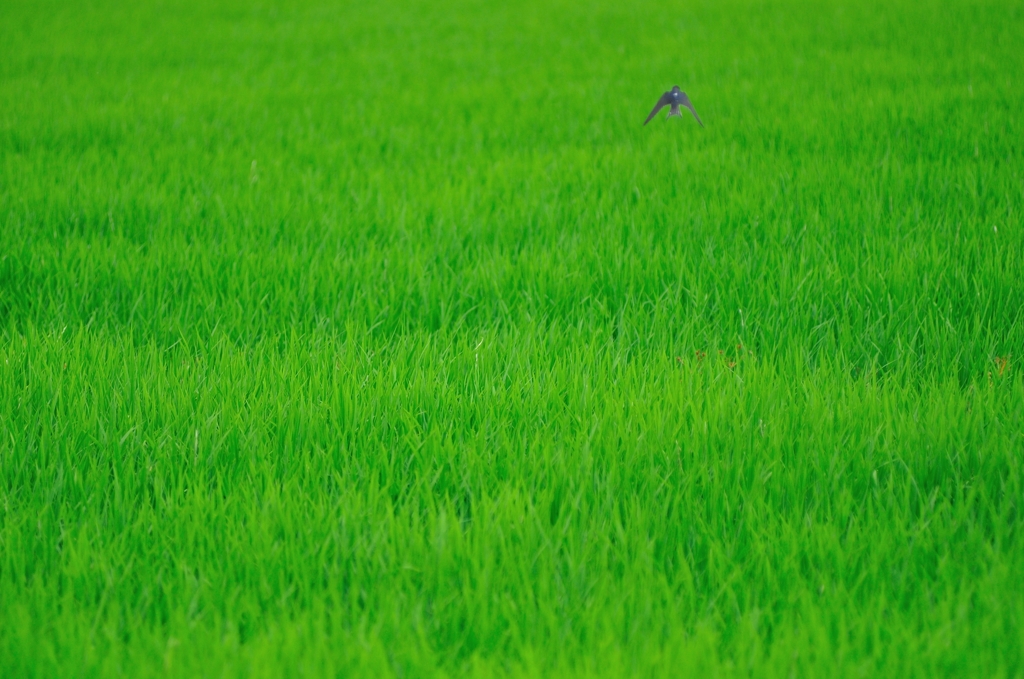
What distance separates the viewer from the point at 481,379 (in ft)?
6.98

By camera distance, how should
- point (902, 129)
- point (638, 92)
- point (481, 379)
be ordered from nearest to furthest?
point (481, 379)
point (902, 129)
point (638, 92)

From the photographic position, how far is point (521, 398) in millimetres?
2016

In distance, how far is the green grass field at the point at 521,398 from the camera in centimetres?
132

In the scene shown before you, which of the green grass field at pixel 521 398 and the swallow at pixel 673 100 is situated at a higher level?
the swallow at pixel 673 100

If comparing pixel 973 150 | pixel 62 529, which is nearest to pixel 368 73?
pixel 973 150

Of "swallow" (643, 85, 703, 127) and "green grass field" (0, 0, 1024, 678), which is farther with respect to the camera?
"swallow" (643, 85, 703, 127)

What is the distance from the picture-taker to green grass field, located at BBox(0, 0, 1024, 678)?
4.33 ft

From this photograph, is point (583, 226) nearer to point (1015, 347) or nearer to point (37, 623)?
point (1015, 347)

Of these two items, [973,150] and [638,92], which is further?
[638,92]

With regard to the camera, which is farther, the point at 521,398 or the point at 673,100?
the point at 673,100

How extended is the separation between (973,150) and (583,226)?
2.41m

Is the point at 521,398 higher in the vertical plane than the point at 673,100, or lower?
lower

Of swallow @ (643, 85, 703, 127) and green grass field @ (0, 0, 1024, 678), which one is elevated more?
swallow @ (643, 85, 703, 127)

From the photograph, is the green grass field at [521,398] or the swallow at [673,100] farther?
the swallow at [673,100]
